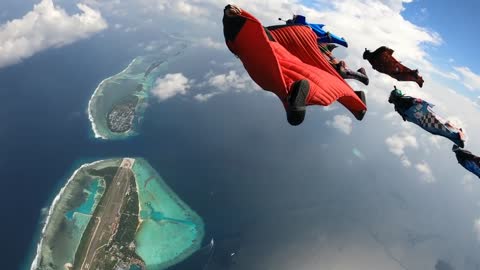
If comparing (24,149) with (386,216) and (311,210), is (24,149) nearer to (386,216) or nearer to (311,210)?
(311,210)

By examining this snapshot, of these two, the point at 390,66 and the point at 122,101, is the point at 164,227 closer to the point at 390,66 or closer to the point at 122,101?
the point at 390,66

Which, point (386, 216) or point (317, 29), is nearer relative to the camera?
point (317, 29)

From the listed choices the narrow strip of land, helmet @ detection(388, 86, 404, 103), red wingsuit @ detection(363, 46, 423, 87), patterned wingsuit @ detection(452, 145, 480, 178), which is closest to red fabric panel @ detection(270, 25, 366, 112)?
helmet @ detection(388, 86, 404, 103)

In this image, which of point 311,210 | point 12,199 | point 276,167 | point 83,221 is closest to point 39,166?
point 12,199

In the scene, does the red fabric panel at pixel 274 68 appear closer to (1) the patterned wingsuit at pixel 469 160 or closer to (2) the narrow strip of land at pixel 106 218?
(1) the patterned wingsuit at pixel 469 160

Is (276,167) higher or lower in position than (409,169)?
higher

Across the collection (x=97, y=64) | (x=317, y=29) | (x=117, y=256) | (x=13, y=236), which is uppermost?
(x=317, y=29)

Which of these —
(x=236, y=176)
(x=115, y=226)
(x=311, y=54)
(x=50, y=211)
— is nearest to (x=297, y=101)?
(x=311, y=54)
